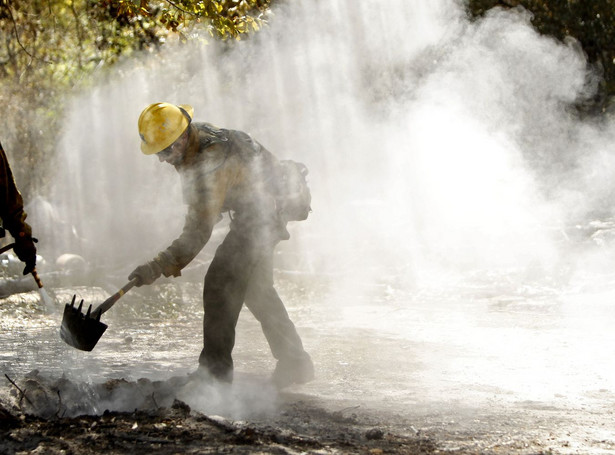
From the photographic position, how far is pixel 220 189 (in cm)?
385

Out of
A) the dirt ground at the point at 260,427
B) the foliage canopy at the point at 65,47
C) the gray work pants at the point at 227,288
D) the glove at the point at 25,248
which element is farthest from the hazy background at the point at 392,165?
the dirt ground at the point at 260,427

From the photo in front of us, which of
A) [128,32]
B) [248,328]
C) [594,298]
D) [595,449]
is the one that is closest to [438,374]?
[595,449]

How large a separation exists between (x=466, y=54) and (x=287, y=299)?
15.5 ft

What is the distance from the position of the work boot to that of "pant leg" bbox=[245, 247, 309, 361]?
0.08 feet

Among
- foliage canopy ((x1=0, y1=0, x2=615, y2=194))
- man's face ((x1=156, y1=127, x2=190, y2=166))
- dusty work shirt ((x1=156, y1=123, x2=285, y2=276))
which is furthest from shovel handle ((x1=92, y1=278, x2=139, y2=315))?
foliage canopy ((x1=0, y1=0, x2=615, y2=194))

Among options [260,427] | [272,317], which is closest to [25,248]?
[272,317]

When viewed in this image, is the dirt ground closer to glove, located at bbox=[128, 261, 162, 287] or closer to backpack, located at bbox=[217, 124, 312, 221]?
glove, located at bbox=[128, 261, 162, 287]

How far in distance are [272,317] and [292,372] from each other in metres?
0.35

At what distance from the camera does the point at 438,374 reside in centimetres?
461

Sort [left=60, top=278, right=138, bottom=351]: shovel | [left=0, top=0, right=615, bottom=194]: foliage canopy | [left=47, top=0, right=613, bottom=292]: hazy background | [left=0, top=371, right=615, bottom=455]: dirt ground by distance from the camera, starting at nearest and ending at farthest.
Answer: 1. [left=0, top=371, right=615, bottom=455]: dirt ground
2. [left=60, top=278, right=138, bottom=351]: shovel
3. [left=47, top=0, right=613, bottom=292]: hazy background
4. [left=0, top=0, right=615, bottom=194]: foliage canopy

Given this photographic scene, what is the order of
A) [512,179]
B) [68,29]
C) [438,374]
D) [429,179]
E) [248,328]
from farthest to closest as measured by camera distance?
[68,29] < [429,179] < [512,179] < [248,328] < [438,374]

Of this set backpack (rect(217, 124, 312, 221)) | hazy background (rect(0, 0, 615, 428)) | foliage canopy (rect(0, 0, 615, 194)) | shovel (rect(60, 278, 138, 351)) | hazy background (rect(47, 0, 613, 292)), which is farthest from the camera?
foliage canopy (rect(0, 0, 615, 194))

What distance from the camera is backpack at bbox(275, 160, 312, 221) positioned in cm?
434

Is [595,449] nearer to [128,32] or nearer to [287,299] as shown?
[287,299]
